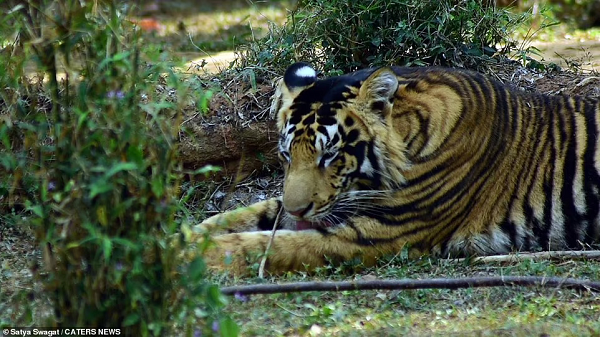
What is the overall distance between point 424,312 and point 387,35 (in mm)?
3171

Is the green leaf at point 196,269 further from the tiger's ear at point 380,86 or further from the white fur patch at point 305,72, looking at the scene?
the white fur patch at point 305,72

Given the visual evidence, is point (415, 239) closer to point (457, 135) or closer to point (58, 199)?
point (457, 135)

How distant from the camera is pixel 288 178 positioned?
16.5 ft

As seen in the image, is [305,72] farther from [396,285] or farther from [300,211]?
[396,285]

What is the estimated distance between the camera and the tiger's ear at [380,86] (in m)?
5.02

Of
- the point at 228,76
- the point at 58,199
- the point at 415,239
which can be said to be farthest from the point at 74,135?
the point at 228,76

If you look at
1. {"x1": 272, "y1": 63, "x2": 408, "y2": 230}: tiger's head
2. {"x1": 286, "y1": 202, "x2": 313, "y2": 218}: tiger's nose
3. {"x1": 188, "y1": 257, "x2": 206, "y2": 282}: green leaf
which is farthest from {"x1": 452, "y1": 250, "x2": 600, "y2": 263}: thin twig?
{"x1": 188, "y1": 257, "x2": 206, "y2": 282}: green leaf

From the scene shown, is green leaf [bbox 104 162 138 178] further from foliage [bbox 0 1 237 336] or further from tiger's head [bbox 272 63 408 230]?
tiger's head [bbox 272 63 408 230]

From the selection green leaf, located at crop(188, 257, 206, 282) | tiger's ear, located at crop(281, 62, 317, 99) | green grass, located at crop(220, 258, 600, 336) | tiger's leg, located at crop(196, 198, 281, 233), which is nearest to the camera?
green leaf, located at crop(188, 257, 206, 282)

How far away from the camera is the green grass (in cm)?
391

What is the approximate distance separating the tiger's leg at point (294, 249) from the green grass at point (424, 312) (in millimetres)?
218

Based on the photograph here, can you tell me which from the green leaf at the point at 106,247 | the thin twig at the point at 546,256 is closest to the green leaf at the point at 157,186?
the green leaf at the point at 106,247

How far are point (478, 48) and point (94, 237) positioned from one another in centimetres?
470

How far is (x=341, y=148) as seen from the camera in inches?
200
